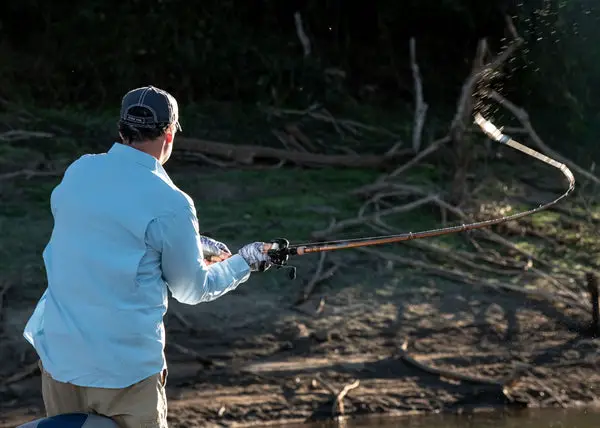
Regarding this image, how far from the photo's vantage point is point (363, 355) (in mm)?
6750

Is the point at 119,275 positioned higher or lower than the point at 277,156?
lower

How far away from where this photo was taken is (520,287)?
7375mm

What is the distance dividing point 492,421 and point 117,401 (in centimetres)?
360

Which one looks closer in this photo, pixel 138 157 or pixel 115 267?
pixel 115 267

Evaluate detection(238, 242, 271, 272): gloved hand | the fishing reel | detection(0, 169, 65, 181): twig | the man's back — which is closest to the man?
the man's back

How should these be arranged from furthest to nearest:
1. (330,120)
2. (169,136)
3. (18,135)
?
(330,120), (18,135), (169,136)

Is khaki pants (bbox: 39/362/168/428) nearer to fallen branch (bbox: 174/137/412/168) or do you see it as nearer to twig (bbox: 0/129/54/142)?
twig (bbox: 0/129/54/142)

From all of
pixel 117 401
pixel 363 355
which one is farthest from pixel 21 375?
pixel 117 401

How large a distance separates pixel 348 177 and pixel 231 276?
19.9 ft

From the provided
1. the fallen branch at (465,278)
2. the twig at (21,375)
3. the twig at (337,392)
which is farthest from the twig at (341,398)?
the twig at (21,375)

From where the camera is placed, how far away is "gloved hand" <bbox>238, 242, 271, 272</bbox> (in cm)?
348

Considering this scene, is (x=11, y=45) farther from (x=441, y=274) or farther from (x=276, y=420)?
(x=276, y=420)

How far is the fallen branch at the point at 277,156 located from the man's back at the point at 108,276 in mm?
6375

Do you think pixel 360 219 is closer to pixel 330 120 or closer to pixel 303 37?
pixel 330 120
